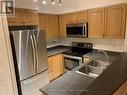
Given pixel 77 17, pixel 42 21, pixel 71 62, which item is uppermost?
pixel 77 17

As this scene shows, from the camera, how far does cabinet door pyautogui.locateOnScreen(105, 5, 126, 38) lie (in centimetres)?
248

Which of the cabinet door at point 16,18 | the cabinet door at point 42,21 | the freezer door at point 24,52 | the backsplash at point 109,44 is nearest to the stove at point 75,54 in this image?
the backsplash at point 109,44

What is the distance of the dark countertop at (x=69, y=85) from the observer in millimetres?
1314

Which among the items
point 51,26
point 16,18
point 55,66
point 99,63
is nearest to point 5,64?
point 16,18

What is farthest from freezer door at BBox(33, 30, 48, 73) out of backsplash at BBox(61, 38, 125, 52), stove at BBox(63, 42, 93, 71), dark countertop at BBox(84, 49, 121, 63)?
backsplash at BBox(61, 38, 125, 52)

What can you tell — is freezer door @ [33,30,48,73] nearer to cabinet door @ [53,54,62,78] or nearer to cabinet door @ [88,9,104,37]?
cabinet door @ [53,54,62,78]

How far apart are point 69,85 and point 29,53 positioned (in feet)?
3.78

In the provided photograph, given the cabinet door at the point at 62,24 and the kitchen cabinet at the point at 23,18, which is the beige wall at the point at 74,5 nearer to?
the cabinet door at the point at 62,24

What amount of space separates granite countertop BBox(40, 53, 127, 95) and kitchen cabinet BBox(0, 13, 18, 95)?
1.38 feet

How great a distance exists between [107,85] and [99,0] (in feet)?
7.83

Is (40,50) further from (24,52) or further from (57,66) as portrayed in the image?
(57,66)

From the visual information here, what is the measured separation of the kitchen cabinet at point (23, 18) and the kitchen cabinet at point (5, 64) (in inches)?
39.7

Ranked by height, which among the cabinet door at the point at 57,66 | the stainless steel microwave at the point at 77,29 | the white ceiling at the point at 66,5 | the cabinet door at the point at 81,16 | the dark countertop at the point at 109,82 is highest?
the white ceiling at the point at 66,5

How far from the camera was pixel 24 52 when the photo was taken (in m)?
2.12
